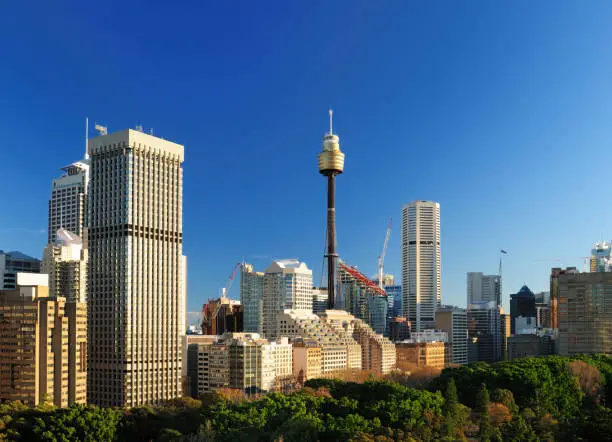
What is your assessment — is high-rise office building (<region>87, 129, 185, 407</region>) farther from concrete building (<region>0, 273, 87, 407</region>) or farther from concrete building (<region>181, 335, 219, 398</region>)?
concrete building (<region>0, 273, 87, 407</region>)

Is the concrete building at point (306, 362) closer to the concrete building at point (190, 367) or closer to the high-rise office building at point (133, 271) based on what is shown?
the concrete building at point (190, 367)

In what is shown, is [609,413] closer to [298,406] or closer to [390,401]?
[390,401]

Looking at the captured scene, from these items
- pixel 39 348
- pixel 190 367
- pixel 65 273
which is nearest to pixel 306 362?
pixel 190 367

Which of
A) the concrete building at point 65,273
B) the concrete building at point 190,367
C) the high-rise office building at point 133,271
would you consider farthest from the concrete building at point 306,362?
the concrete building at point 65,273

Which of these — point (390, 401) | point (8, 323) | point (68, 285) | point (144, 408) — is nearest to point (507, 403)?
point (390, 401)

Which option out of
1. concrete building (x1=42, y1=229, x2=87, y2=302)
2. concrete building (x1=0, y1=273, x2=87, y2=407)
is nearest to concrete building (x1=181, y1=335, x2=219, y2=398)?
concrete building (x1=42, y1=229, x2=87, y2=302)

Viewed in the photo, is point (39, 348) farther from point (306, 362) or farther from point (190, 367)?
point (306, 362)
